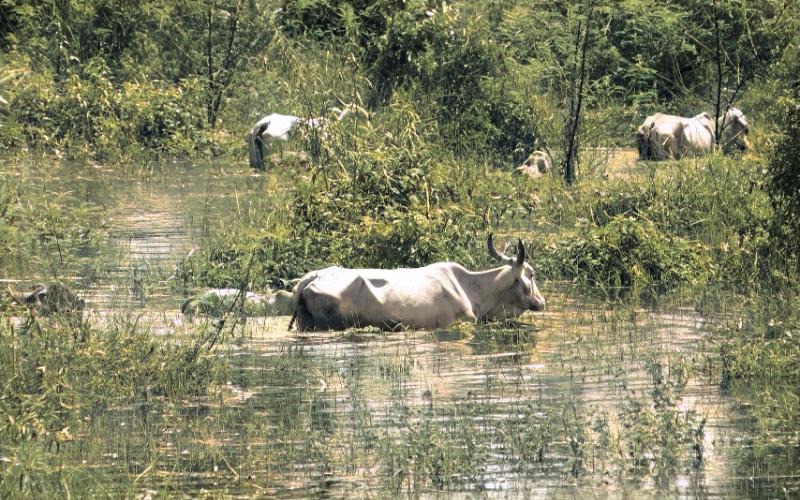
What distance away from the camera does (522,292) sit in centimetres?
1213

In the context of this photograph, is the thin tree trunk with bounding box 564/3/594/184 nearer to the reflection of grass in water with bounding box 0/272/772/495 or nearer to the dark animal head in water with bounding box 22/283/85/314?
the reflection of grass in water with bounding box 0/272/772/495

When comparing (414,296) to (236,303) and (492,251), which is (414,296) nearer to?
(492,251)

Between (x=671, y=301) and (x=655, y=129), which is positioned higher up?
(x=655, y=129)

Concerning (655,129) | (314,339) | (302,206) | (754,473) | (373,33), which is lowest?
(754,473)

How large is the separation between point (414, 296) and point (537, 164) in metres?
6.12

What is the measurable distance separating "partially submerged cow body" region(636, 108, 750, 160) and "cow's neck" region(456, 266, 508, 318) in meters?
6.76

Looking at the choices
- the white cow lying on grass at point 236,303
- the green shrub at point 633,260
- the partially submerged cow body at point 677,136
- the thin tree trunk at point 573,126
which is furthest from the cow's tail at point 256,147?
the white cow lying on grass at point 236,303

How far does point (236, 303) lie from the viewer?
38.5 feet

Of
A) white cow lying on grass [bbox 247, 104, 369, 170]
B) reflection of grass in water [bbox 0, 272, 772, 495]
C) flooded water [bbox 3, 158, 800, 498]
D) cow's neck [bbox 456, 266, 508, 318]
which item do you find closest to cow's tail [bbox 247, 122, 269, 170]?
white cow lying on grass [bbox 247, 104, 369, 170]

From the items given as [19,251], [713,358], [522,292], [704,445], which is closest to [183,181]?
[19,251]

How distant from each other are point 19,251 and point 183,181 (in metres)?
5.28

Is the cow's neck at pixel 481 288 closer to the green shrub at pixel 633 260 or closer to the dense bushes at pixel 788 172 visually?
the green shrub at pixel 633 260

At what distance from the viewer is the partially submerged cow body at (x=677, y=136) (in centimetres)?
1873

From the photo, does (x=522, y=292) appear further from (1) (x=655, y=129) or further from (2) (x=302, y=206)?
(1) (x=655, y=129)
